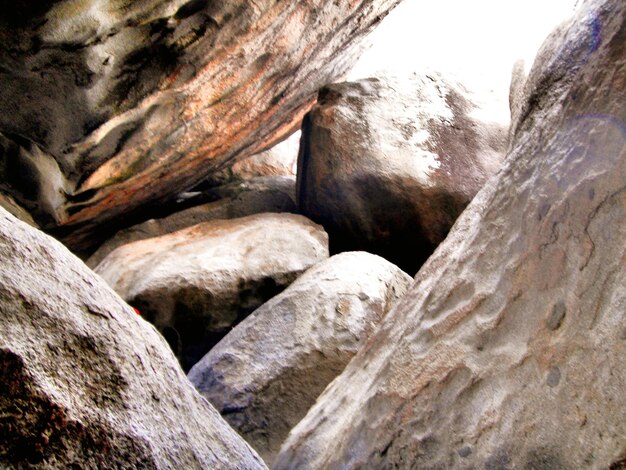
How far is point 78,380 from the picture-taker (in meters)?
1.40

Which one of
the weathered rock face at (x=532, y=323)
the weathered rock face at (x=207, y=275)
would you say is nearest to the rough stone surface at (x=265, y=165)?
the weathered rock face at (x=207, y=275)

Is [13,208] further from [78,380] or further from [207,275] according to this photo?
[78,380]

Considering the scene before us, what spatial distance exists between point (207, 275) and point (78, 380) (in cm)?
277

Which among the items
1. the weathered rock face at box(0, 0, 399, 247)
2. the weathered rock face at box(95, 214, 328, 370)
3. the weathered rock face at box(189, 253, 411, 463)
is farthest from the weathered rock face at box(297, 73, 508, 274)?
the weathered rock face at box(189, 253, 411, 463)

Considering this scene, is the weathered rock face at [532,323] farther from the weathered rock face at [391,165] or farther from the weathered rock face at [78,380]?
the weathered rock face at [391,165]

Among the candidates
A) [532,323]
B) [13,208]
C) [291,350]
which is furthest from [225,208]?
[532,323]

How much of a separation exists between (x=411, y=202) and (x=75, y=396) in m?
3.64

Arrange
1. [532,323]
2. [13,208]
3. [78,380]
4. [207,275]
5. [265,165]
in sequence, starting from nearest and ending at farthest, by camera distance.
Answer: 1. [78,380]
2. [532,323]
3. [13,208]
4. [207,275]
5. [265,165]

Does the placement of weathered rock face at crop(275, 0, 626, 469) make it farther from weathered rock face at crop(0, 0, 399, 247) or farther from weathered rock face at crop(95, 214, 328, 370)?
weathered rock face at crop(0, 0, 399, 247)

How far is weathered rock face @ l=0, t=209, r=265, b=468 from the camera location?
4.13 ft

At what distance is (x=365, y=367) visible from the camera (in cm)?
250

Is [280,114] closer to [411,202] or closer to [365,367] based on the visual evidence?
[411,202]

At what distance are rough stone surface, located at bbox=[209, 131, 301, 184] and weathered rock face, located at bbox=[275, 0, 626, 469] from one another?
3.99 metres

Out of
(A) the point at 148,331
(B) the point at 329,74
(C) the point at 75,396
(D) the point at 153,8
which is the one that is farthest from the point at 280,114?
(C) the point at 75,396
